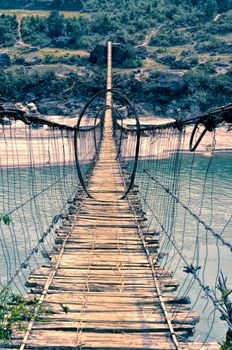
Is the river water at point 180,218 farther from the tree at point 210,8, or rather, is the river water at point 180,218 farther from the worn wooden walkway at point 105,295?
the tree at point 210,8

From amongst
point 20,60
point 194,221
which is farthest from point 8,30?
point 194,221

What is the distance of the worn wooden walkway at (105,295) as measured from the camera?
519 cm

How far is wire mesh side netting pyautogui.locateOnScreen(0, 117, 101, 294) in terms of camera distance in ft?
31.8

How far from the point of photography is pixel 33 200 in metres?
20.5

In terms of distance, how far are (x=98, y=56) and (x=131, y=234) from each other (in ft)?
128

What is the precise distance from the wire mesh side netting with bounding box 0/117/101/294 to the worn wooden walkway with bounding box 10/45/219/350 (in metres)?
0.41

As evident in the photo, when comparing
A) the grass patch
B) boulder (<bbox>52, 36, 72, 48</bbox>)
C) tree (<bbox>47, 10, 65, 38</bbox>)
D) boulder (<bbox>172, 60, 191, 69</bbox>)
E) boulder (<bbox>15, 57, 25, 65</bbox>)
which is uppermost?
the grass patch

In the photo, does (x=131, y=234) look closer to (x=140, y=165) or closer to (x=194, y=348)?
(x=194, y=348)

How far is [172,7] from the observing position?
2457 inches

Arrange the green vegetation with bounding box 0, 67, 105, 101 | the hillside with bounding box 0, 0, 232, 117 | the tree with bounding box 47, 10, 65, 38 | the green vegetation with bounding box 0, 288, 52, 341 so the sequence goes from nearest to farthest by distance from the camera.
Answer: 1. the green vegetation with bounding box 0, 288, 52, 341
2. the hillside with bounding box 0, 0, 232, 117
3. the green vegetation with bounding box 0, 67, 105, 101
4. the tree with bounding box 47, 10, 65, 38

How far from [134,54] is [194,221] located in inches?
1221

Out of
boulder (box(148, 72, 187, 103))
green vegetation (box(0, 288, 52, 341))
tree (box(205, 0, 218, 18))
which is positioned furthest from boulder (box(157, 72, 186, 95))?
green vegetation (box(0, 288, 52, 341))

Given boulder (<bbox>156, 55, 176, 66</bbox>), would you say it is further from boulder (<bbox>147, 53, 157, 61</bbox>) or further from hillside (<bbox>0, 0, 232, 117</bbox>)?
boulder (<bbox>147, 53, 157, 61</bbox>)

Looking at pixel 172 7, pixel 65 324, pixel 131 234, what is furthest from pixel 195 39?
pixel 65 324
